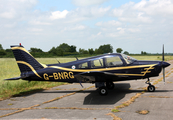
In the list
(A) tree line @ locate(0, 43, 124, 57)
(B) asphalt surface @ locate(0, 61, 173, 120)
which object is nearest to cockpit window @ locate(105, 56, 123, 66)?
(B) asphalt surface @ locate(0, 61, 173, 120)

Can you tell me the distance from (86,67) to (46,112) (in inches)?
A: 148

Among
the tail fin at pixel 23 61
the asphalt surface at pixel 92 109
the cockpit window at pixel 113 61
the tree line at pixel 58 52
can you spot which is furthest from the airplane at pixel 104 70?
the tree line at pixel 58 52

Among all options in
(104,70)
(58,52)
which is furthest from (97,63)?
(58,52)

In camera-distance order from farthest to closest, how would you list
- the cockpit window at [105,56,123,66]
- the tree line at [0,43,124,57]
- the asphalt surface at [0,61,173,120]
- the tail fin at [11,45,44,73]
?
the tree line at [0,43,124,57] < the tail fin at [11,45,44,73] < the cockpit window at [105,56,123,66] < the asphalt surface at [0,61,173,120]

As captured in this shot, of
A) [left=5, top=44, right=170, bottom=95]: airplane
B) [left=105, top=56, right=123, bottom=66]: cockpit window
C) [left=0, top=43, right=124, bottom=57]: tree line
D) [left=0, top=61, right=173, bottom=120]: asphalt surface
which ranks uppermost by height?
[left=0, top=43, right=124, bottom=57]: tree line

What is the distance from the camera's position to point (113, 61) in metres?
8.98

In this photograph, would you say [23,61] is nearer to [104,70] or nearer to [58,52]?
[104,70]

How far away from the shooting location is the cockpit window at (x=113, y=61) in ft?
29.2

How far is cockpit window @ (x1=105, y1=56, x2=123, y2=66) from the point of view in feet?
29.2

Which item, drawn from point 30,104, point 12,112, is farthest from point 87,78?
point 12,112

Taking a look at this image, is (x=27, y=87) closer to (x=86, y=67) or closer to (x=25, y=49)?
(x=25, y=49)

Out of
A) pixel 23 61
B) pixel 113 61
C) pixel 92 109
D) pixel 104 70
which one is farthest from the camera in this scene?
pixel 23 61

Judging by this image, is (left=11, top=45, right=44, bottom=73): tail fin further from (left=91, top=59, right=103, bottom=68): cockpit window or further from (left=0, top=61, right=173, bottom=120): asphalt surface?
(left=91, top=59, right=103, bottom=68): cockpit window

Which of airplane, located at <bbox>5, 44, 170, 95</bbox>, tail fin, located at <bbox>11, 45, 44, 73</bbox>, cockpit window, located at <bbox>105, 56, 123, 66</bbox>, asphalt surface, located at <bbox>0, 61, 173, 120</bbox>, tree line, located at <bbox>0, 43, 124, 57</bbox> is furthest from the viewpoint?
tree line, located at <bbox>0, 43, 124, 57</bbox>
